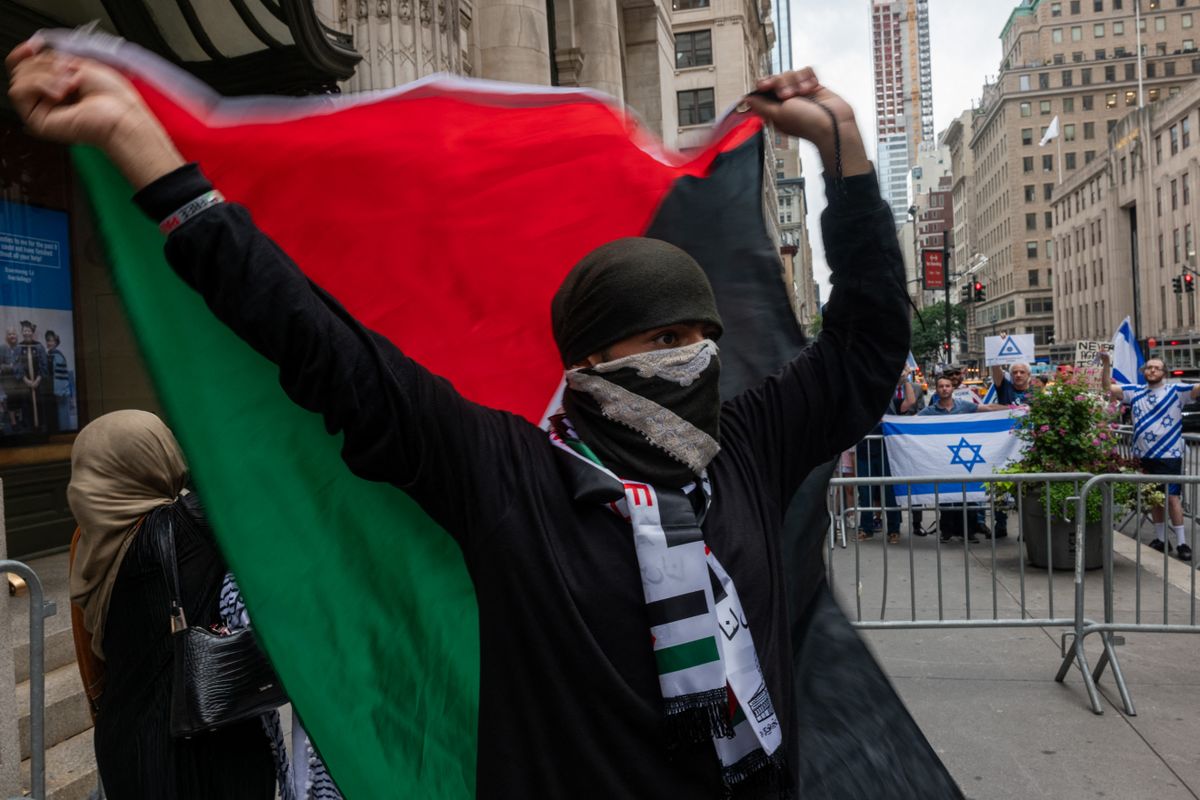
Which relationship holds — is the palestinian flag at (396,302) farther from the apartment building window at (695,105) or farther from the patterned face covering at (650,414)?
the apartment building window at (695,105)

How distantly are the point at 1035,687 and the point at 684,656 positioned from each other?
5305 millimetres

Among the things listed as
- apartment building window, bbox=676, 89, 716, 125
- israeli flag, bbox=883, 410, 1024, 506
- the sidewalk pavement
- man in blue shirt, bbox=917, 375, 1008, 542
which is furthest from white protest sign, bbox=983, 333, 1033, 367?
apartment building window, bbox=676, 89, 716, 125

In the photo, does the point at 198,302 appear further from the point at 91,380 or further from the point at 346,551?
the point at 91,380

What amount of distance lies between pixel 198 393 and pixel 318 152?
0.57m

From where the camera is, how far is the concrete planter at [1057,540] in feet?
27.8

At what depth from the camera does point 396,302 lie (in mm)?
2021

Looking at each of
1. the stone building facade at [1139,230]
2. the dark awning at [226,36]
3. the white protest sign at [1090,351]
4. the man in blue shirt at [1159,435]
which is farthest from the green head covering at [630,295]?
the stone building facade at [1139,230]

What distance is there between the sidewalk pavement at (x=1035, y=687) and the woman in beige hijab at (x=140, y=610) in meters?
3.45

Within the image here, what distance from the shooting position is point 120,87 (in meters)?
1.40

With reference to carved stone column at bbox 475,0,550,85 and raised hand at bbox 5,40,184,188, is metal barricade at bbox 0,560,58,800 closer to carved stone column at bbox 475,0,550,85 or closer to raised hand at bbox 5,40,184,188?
raised hand at bbox 5,40,184,188

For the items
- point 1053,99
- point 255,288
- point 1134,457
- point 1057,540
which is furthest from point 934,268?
point 1053,99

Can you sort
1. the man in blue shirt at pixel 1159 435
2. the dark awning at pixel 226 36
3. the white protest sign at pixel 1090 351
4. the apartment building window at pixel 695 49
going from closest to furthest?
the dark awning at pixel 226 36 < the man in blue shirt at pixel 1159 435 < the white protest sign at pixel 1090 351 < the apartment building window at pixel 695 49

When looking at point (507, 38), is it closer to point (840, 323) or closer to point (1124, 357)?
point (1124, 357)

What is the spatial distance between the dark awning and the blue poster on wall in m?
1.43
